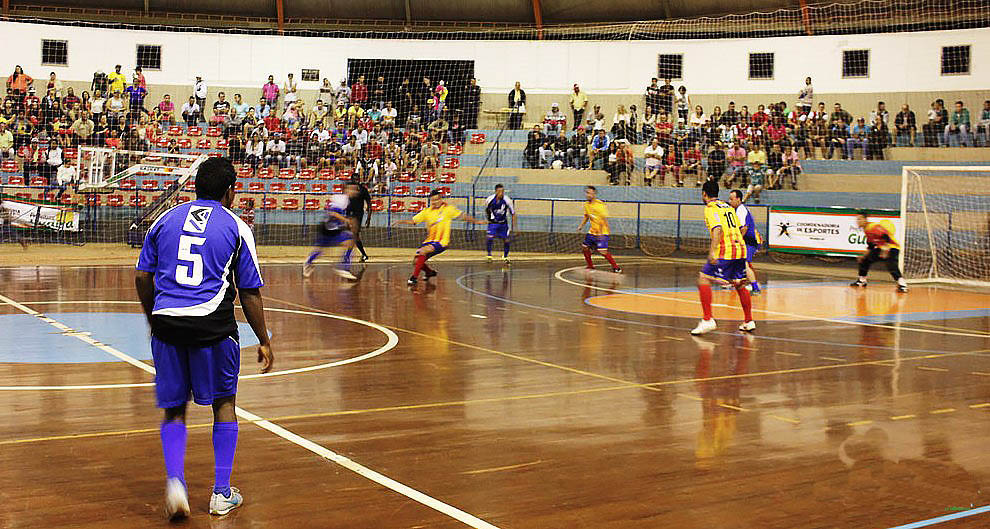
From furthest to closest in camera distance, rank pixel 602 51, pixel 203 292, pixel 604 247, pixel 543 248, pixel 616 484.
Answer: pixel 602 51 < pixel 543 248 < pixel 604 247 < pixel 616 484 < pixel 203 292

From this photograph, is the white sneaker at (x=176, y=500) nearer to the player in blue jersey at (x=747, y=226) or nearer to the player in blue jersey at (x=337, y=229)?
the player in blue jersey at (x=747, y=226)

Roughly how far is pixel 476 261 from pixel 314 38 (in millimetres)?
18633

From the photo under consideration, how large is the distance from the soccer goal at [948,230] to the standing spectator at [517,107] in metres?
15.0

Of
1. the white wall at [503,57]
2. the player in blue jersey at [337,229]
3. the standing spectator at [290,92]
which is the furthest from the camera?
the standing spectator at [290,92]

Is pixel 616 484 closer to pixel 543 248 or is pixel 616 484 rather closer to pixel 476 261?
pixel 476 261

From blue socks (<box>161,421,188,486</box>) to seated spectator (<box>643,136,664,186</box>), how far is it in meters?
28.9

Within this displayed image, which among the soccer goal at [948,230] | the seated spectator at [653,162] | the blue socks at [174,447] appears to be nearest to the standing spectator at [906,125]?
the soccer goal at [948,230]

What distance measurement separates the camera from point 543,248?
1224 inches

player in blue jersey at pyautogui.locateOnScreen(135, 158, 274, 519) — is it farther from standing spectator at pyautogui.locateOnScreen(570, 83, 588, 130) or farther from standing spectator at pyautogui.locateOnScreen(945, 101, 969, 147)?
standing spectator at pyautogui.locateOnScreen(570, 83, 588, 130)

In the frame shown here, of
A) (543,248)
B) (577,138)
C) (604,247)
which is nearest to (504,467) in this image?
(604,247)

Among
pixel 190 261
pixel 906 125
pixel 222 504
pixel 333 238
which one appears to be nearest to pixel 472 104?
pixel 906 125

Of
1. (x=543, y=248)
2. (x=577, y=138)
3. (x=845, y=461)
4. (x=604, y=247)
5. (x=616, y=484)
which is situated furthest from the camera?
(x=577, y=138)

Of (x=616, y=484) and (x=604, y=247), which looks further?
(x=604, y=247)

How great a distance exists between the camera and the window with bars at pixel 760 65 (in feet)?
126
